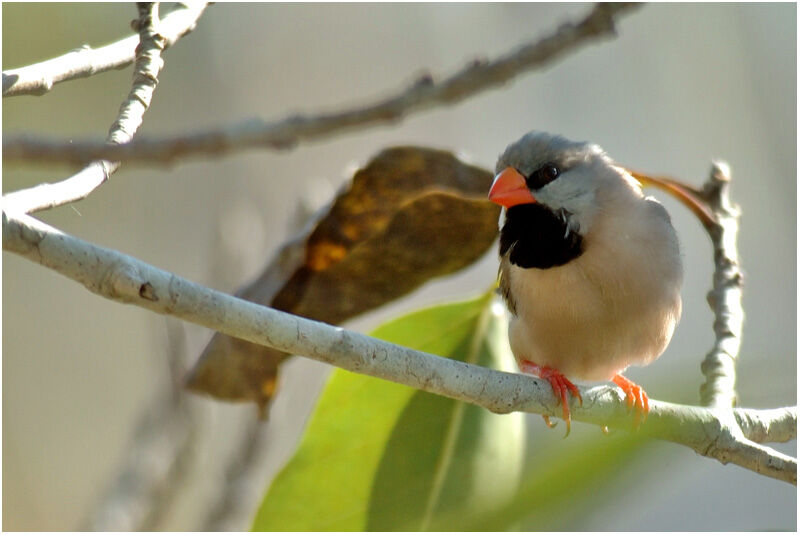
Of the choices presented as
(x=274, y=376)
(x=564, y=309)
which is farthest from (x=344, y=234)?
(x=564, y=309)

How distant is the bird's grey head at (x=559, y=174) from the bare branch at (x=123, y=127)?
96 cm

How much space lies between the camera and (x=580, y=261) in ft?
6.97

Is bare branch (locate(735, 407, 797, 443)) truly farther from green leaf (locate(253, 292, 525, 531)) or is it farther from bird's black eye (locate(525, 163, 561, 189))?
bird's black eye (locate(525, 163, 561, 189))

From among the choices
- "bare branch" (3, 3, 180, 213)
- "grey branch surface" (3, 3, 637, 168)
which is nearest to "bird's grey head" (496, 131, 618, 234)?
"bare branch" (3, 3, 180, 213)

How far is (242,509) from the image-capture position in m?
3.37

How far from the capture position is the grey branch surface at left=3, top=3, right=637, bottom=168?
82 centimetres

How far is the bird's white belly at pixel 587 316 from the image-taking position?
6.97 ft

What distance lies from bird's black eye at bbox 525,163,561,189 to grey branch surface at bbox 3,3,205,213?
2.90ft

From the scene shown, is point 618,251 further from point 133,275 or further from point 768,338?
point 768,338

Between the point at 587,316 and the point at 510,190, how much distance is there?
0.33 meters

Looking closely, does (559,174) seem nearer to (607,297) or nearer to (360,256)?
(607,297)

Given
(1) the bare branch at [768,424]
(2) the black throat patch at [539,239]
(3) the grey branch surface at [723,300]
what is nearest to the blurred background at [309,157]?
(3) the grey branch surface at [723,300]

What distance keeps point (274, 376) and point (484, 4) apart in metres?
3.20

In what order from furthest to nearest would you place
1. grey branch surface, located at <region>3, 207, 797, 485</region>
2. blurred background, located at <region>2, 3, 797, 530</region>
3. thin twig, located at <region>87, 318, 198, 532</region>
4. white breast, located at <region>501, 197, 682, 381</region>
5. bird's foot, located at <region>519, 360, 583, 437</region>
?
blurred background, located at <region>2, 3, 797, 530</region> < thin twig, located at <region>87, 318, 198, 532</region> < white breast, located at <region>501, 197, 682, 381</region> < bird's foot, located at <region>519, 360, 583, 437</region> < grey branch surface, located at <region>3, 207, 797, 485</region>
